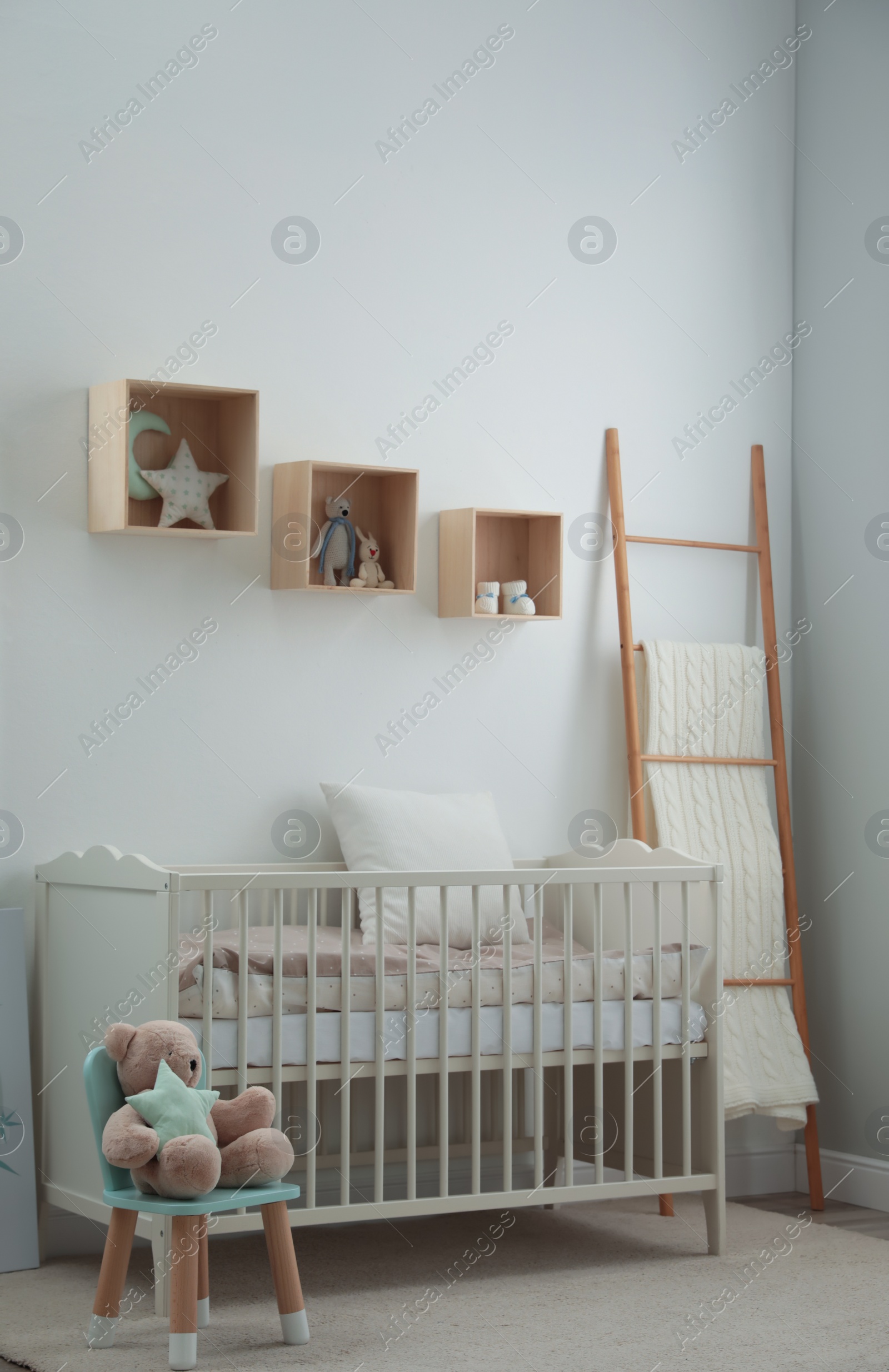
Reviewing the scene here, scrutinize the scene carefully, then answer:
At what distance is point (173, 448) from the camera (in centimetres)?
305

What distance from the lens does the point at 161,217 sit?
3064mm

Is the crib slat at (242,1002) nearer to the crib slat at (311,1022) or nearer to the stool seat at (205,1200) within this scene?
the crib slat at (311,1022)

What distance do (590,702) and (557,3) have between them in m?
1.71

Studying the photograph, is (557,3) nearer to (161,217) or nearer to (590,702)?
(161,217)

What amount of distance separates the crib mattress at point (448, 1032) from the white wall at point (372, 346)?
1.24 ft

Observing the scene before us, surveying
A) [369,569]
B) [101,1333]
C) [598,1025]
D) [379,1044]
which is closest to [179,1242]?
[101,1333]

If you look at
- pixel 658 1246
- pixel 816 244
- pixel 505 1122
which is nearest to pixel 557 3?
pixel 816 244

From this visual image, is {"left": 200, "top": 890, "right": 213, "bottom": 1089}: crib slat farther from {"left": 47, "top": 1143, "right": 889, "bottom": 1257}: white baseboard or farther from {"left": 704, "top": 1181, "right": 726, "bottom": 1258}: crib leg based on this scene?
{"left": 704, "top": 1181, "right": 726, "bottom": 1258}: crib leg

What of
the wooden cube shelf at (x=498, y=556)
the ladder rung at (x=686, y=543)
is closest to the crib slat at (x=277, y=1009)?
the wooden cube shelf at (x=498, y=556)

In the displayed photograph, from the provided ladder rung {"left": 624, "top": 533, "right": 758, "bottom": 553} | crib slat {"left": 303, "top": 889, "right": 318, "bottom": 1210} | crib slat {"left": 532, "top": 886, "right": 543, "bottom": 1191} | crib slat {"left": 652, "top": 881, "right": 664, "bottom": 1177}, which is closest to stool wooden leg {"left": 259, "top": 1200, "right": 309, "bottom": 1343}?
crib slat {"left": 303, "top": 889, "right": 318, "bottom": 1210}

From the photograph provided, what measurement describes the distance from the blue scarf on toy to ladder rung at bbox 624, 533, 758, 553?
2.40 ft

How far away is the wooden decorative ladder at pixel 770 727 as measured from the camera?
3.49 meters

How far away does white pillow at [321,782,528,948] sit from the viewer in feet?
9.82

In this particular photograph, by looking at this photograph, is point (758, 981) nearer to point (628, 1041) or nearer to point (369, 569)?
point (628, 1041)
